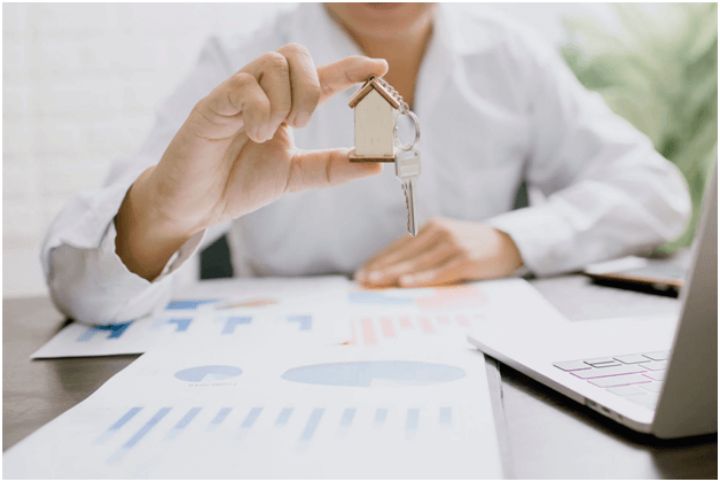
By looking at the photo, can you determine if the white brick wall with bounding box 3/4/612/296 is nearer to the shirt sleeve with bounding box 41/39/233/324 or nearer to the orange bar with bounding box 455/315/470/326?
the shirt sleeve with bounding box 41/39/233/324

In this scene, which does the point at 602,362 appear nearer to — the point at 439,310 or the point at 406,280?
the point at 439,310

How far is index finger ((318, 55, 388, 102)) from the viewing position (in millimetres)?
631

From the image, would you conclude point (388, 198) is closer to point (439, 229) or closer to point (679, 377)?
point (439, 229)

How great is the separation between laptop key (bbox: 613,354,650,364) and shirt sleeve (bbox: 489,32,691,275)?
19.4 inches

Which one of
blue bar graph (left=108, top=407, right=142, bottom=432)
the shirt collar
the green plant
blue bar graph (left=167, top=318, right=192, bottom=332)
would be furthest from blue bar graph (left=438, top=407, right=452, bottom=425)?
Result: the green plant

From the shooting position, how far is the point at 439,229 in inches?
40.8

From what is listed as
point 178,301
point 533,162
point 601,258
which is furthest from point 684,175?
point 178,301

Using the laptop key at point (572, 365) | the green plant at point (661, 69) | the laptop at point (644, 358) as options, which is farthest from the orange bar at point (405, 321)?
the green plant at point (661, 69)

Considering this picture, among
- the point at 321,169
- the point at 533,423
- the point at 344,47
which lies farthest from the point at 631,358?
the point at 344,47

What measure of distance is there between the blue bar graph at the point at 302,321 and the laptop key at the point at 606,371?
295 millimetres

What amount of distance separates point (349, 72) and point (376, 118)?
0.29 feet

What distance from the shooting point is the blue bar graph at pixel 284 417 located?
0.47m

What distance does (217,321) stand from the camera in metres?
0.77

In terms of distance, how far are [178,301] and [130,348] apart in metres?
0.21
